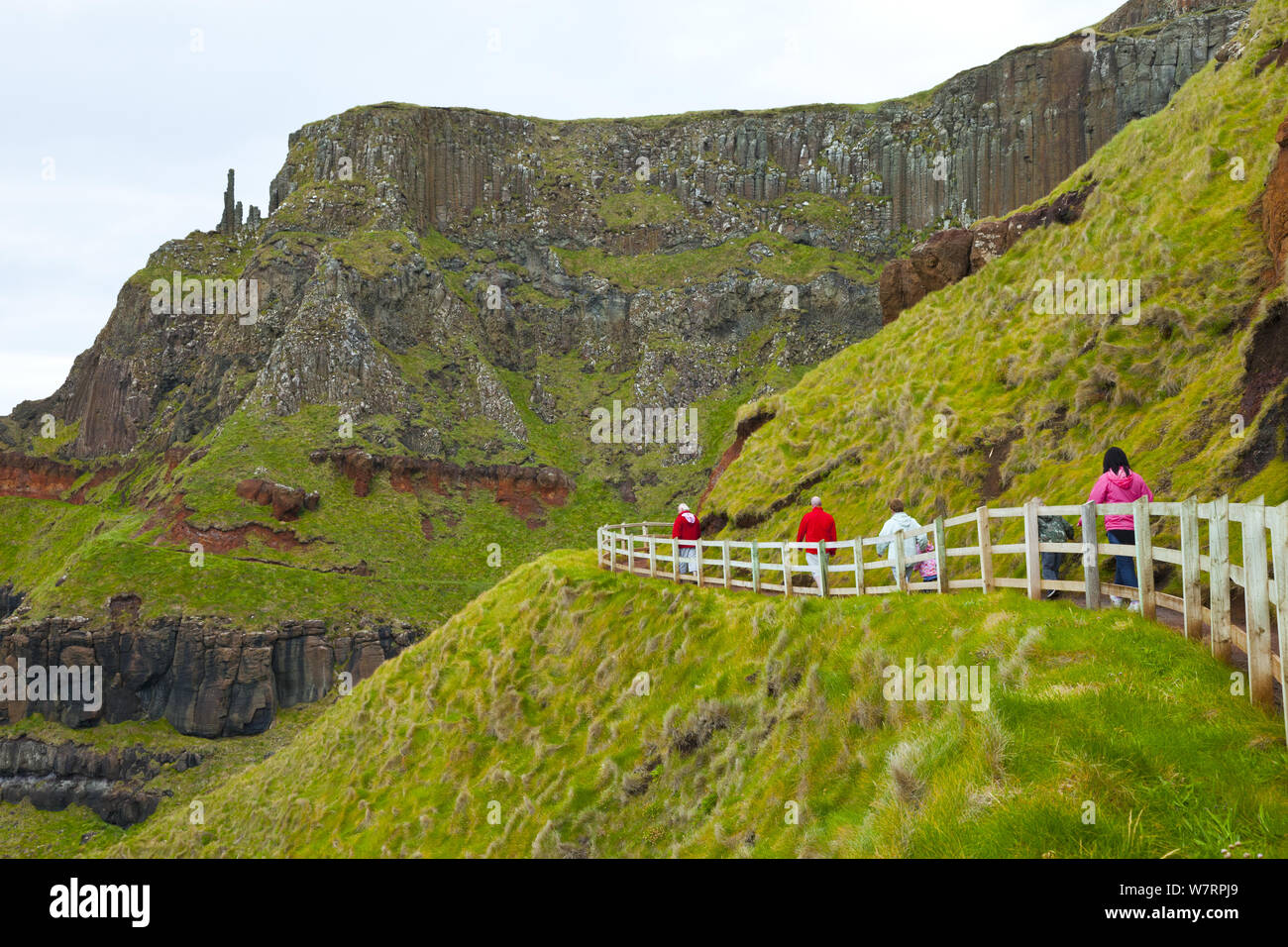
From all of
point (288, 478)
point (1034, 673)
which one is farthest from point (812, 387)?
point (288, 478)

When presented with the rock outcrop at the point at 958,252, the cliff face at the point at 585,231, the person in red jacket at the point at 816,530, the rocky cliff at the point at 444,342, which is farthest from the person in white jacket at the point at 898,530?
the cliff face at the point at 585,231

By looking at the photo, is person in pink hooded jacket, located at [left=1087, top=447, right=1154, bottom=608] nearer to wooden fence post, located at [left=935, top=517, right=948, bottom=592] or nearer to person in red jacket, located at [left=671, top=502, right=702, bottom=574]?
wooden fence post, located at [left=935, top=517, right=948, bottom=592]

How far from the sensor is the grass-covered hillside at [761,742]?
262 inches

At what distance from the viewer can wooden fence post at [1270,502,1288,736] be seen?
19.4 ft

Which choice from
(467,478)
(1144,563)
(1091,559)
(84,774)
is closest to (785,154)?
(467,478)

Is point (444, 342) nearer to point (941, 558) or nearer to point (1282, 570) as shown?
point (941, 558)

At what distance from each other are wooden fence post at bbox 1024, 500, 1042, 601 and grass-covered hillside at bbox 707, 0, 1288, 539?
146 inches

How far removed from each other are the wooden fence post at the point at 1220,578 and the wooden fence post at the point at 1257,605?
0.52 meters

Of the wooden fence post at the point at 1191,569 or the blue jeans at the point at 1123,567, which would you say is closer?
the wooden fence post at the point at 1191,569

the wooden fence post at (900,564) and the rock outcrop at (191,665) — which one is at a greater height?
the wooden fence post at (900,564)

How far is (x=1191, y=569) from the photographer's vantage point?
8141 millimetres

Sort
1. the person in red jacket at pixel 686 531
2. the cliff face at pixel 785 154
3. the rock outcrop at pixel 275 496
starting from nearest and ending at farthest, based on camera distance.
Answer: the person in red jacket at pixel 686 531 → the rock outcrop at pixel 275 496 → the cliff face at pixel 785 154

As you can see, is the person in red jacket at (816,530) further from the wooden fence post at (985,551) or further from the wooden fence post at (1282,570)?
the wooden fence post at (1282,570)

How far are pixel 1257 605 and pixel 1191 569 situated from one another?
4.79ft
